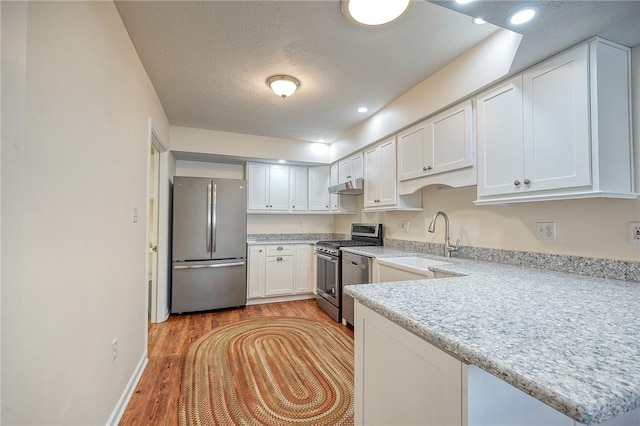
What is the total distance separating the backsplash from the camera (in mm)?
1455

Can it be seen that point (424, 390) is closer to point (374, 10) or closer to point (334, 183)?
point (374, 10)

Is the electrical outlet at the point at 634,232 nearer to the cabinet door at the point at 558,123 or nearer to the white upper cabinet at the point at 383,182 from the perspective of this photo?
the cabinet door at the point at 558,123

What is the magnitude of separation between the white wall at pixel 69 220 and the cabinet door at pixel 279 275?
2.22 m

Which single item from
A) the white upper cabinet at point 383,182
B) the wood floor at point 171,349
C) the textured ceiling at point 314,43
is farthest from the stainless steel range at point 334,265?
the textured ceiling at point 314,43

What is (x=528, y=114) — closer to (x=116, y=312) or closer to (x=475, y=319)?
(x=475, y=319)

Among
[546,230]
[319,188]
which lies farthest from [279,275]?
[546,230]

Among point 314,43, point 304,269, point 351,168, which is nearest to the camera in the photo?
point 314,43

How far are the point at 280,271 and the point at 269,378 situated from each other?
203 cm

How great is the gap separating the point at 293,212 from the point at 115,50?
3055 mm

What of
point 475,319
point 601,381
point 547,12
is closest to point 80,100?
point 475,319

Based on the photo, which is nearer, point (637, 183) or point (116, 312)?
point (637, 183)

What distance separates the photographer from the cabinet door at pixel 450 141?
2.08m

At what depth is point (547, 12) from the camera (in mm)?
1236

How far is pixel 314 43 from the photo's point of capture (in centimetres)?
193
